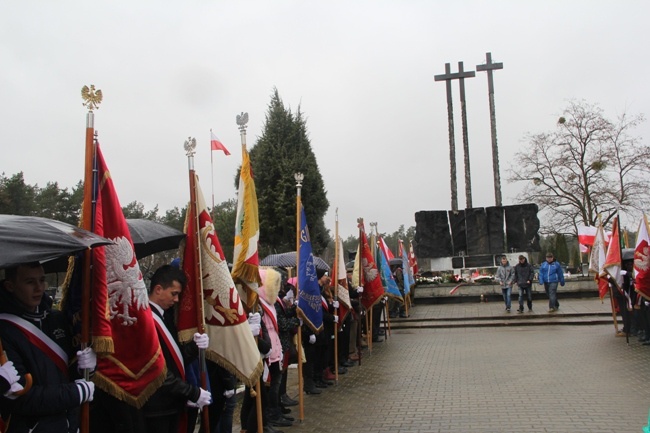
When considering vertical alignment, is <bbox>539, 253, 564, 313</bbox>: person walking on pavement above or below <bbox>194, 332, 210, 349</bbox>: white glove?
below

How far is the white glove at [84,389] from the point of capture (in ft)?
11.2

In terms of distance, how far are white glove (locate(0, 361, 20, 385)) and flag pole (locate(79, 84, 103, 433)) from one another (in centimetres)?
44

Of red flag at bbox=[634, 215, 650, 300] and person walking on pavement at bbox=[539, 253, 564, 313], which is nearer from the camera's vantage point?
red flag at bbox=[634, 215, 650, 300]

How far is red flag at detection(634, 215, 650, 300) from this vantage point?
11.6m

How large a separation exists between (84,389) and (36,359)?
31 centimetres

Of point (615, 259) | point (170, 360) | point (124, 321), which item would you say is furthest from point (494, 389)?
point (124, 321)

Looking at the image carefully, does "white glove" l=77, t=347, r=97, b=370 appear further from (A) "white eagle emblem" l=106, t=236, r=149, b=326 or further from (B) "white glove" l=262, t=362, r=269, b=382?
(B) "white glove" l=262, t=362, r=269, b=382

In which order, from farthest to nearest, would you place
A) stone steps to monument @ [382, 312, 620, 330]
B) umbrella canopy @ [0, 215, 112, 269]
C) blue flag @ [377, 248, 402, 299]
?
stone steps to monument @ [382, 312, 620, 330]
blue flag @ [377, 248, 402, 299]
umbrella canopy @ [0, 215, 112, 269]

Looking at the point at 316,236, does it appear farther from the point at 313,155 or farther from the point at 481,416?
the point at 481,416

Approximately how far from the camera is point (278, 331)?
7766mm

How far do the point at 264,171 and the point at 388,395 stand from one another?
27265mm

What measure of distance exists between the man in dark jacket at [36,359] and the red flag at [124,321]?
1.18 feet

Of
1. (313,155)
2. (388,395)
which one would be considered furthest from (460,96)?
(388,395)

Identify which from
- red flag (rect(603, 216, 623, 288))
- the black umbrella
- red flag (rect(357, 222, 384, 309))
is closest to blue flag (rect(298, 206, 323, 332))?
the black umbrella
